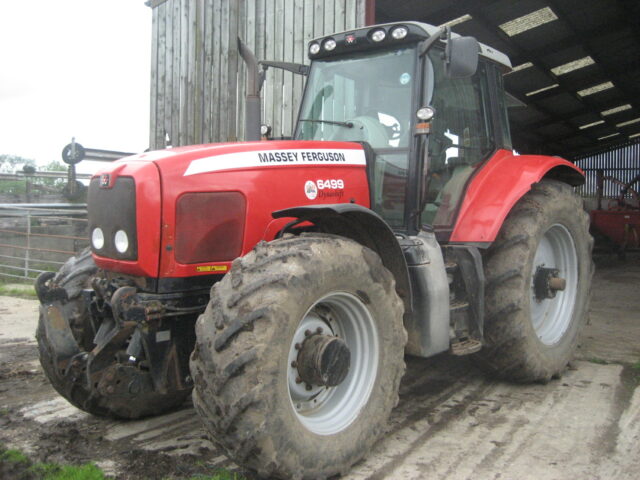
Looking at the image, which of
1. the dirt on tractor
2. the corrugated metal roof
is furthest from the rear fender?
the corrugated metal roof

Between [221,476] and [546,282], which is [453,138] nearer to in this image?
[546,282]

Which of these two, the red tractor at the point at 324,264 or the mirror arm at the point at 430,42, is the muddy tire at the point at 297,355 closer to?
the red tractor at the point at 324,264

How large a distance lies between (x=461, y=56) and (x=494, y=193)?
1.17 m

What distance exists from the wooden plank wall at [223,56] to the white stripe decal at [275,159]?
3729 millimetres

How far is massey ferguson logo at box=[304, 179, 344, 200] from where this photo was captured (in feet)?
11.7

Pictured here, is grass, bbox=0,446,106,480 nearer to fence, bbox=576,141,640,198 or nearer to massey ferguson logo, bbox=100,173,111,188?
massey ferguson logo, bbox=100,173,111,188

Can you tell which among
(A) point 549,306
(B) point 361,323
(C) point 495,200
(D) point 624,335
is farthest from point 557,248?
(B) point 361,323

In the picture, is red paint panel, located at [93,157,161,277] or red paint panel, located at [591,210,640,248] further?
red paint panel, located at [591,210,640,248]

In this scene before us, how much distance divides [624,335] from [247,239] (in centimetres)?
453

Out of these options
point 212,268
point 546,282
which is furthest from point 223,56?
point 212,268

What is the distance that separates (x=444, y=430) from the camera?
12.0 feet

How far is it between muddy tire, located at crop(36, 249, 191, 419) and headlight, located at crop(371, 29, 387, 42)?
216cm

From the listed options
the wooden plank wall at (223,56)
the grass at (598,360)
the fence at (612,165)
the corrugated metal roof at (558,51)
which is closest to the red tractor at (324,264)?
the grass at (598,360)

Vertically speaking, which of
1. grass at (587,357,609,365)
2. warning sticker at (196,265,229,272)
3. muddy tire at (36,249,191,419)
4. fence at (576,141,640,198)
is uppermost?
fence at (576,141,640,198)
